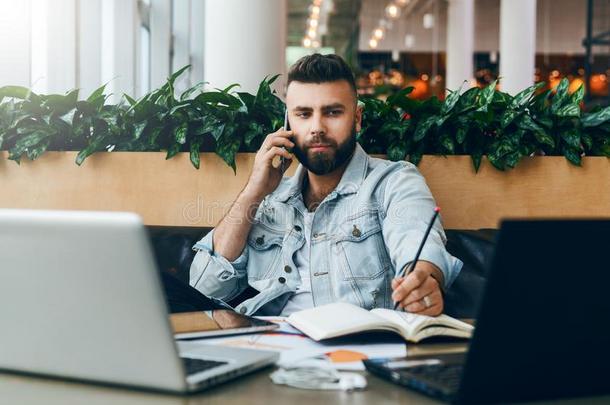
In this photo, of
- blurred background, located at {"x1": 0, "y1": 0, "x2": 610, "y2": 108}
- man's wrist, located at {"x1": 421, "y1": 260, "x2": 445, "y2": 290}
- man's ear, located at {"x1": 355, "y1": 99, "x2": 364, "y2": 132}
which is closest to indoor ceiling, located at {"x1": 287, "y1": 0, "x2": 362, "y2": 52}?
blurred background, located at {"x1": 0, "y1": 0, "x2": 610, "y2": 108}

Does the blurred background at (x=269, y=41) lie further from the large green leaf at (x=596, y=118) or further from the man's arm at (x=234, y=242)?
the man's arm at (x=234, y=242)

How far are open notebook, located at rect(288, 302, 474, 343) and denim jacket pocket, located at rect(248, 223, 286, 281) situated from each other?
917mm

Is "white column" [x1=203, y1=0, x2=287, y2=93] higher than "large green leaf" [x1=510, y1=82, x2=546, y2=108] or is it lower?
higher

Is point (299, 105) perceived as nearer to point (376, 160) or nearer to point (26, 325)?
point (376, 160)

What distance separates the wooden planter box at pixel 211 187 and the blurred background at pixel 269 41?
360 mm

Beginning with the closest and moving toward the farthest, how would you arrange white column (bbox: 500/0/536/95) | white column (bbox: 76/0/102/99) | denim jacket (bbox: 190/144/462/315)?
denim jacket (bbox: 190/144/462/315)
white column (bbox: 76/0/102/99)
white column (bbox: 500/0/536/95)

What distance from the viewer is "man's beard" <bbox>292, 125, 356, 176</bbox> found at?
2.35m

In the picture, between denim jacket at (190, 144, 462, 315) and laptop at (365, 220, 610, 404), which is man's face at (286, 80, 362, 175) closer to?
denim jacket at (190, 144, 462, 315)

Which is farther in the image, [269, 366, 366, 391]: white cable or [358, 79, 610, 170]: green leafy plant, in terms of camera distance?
[358, 79, 610, 170]: green leafy plant

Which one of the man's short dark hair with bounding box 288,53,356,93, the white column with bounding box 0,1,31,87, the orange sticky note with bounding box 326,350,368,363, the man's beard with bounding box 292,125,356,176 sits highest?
the white column with bounding box 0,1,31,87

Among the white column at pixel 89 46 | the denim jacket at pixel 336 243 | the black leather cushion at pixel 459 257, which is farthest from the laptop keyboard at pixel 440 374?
the white column at pixel 89 46

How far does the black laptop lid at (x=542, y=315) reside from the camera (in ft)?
2.52

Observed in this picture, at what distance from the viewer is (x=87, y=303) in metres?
0.85

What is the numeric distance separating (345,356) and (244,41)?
10.2 feet
